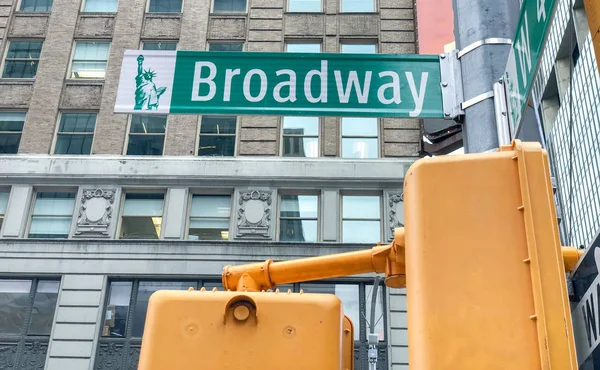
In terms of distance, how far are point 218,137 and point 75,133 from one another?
A: 5.12m

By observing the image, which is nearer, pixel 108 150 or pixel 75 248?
pixel 75 248

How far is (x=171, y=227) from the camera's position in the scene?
1866cm

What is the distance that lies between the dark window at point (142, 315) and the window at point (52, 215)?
2.87 m

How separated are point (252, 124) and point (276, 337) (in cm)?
1766

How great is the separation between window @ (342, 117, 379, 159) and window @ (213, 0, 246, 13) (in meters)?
6.54

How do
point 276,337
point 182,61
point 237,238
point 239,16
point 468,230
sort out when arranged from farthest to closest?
1. point 239,16
2. point 237,238
3. point 182,61
4. point 276,337
5. point 468,230

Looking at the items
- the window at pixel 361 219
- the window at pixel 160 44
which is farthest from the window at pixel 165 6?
the window at pixel 361 219

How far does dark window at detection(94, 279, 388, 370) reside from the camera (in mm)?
17297

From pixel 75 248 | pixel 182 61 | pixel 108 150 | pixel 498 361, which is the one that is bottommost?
pixel 498 361

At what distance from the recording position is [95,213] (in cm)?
1894

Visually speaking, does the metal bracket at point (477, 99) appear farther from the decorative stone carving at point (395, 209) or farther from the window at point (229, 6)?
the window at point (229, 6)

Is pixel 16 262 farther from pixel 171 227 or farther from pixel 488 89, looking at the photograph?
pixel 488 89

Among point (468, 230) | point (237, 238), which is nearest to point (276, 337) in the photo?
point (468, 230)

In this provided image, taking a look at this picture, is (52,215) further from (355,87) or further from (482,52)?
(482,52)
